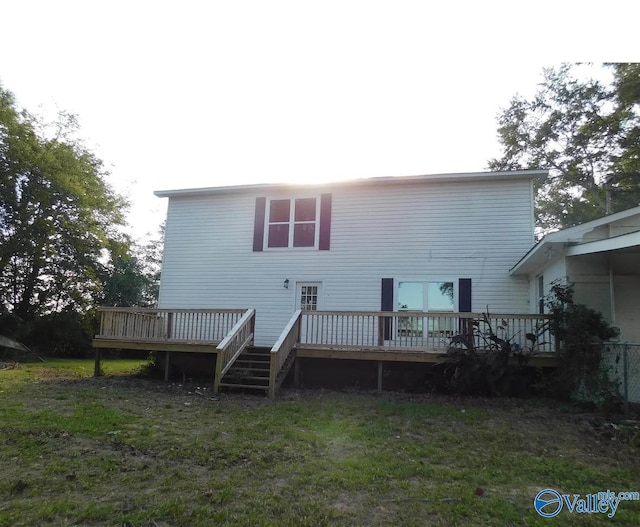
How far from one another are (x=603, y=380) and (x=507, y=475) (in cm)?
407

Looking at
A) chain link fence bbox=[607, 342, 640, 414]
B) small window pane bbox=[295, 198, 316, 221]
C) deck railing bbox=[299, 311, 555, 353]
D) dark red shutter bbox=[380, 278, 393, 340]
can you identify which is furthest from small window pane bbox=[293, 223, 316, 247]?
chain link fence bbox=[607, 342, 640, 414]

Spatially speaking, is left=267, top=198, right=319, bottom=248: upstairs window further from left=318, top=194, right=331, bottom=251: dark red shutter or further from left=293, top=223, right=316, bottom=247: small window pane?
left=318, top=194, right=331, bottom=251: dark red shutter

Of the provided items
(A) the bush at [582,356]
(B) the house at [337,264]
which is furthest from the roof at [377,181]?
(A) the bush at [582,356]

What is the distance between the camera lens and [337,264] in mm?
11906

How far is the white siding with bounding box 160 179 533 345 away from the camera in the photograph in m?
11.0

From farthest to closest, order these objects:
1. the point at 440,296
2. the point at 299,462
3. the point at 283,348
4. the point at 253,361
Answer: the point at 440,296, the point at 253,361, the point at 283,348, the point at 299,462

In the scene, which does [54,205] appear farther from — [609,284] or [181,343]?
[609,284]

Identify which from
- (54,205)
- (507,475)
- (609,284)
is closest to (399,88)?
(507,475)

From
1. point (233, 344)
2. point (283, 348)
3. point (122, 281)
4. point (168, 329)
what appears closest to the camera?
point (283, 348)

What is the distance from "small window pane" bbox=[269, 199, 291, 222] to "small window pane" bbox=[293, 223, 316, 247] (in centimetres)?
48

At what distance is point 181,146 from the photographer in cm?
1302

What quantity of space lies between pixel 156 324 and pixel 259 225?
3.93m

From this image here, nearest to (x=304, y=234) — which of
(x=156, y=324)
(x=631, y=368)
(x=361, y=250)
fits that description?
(x=361, y=250)

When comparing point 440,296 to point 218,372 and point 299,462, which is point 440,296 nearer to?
point 218,372
